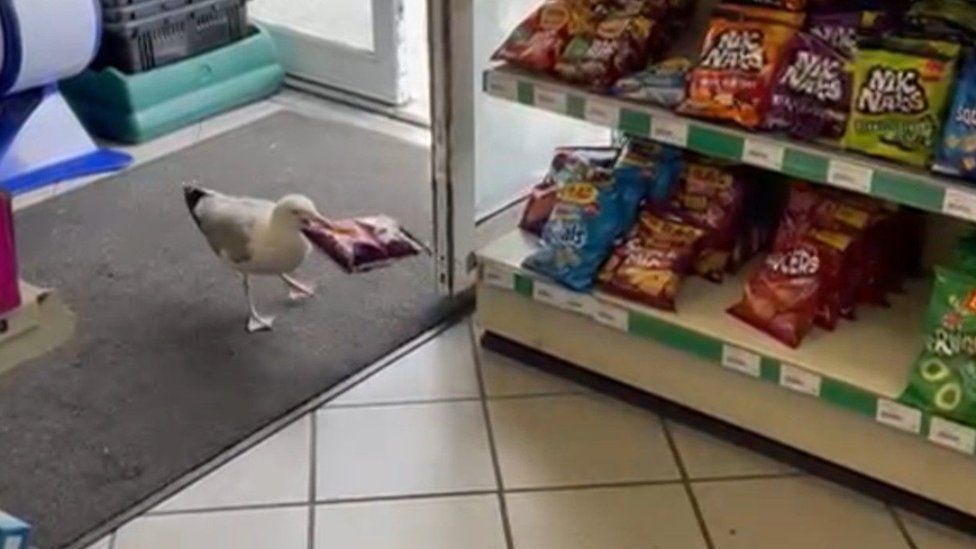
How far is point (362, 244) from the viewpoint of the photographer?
10.3ft

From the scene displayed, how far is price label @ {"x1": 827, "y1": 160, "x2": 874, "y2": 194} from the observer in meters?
2.12

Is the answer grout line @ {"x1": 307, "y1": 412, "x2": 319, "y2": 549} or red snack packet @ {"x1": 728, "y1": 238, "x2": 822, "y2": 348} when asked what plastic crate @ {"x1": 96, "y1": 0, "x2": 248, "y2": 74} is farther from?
red snack packet @ {"x1": 728, "y1": 238, "x2": 822, "y2": 348}

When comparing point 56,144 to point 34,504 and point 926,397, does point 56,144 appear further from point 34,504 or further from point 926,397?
point 926,397

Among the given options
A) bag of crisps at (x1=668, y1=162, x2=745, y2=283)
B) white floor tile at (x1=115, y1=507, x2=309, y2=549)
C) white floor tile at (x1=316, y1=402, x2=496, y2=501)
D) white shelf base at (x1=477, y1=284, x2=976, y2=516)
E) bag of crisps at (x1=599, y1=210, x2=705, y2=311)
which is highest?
bag of crisps at (x1=668, y1=162, x2=745, y2=283)

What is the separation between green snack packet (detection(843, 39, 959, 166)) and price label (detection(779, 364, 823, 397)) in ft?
1.23

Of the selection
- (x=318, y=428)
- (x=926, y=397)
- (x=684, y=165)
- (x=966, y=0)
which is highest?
(x=966, y=0)

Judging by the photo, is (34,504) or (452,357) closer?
(34,504)

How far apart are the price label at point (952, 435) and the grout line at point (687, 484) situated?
379 millimetres

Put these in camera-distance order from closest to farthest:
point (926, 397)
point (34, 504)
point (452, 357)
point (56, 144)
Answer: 1. point (926, 397)
2. point (34, 504)
3. point (452, 357)
4. point (56, 144)

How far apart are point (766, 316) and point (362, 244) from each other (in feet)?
3.66

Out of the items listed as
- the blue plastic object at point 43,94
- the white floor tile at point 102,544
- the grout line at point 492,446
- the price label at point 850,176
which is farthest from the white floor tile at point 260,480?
the blue plastic object at point 43,94

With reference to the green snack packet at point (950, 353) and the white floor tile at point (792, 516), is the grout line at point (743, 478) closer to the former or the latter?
the white floor tile at point (792, 516)

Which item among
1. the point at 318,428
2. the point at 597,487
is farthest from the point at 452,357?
the point at 597,487

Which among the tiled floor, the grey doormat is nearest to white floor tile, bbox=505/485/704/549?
the tiled floor
